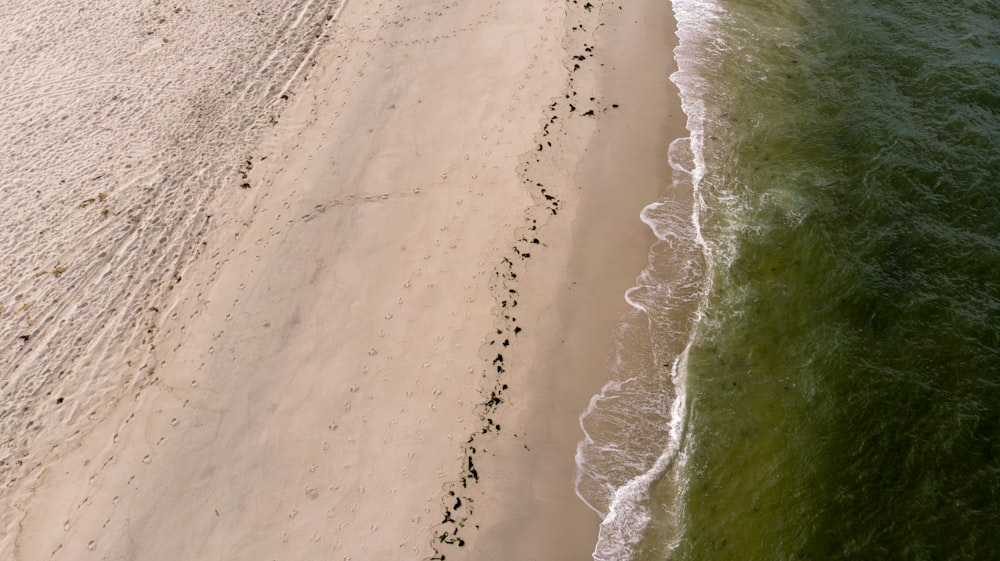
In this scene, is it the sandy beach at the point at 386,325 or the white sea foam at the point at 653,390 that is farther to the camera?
the white sea foam at the point at 653,390

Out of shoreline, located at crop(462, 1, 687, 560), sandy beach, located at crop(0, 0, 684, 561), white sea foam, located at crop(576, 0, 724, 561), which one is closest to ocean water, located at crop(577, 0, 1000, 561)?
white sea foam, located at crop(576, 0, 724, 561)

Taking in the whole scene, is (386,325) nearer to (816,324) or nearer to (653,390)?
(653,390)

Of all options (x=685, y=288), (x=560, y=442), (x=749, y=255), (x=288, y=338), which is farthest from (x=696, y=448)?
(x=288, y=338)

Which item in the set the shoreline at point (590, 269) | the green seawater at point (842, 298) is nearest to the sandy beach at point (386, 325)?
the shoreline at point (590, 269)

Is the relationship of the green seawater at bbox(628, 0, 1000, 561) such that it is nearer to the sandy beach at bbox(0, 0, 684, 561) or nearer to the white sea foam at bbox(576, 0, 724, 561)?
the white sea foam at bbox(576, 0, 724, 561)

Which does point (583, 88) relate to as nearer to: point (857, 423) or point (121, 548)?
point (857, 423)

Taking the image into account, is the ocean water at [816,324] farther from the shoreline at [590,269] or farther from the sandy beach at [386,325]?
the sandy beach at [386,325]
